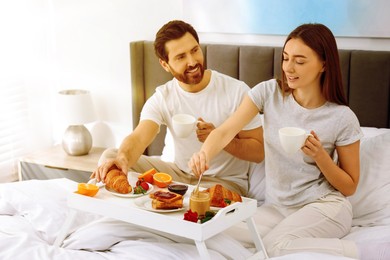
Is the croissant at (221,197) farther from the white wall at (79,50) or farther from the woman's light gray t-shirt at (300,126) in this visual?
the white wall at (79,50)

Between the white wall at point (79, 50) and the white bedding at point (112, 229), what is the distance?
1.29 metres

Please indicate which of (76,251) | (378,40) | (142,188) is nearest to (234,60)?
(378,40)

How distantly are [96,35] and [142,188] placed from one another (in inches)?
81.0

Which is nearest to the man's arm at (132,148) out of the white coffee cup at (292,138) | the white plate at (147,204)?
the white plate at (147,204)

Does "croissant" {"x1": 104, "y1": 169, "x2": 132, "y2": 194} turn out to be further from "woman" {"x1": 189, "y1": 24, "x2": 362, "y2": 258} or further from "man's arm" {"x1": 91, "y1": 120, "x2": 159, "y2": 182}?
"woman" {"x1": 189, "y1": 24, "x2": 362, "y2": 258}

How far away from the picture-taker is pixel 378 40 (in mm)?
3002

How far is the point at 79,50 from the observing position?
398 centimetres

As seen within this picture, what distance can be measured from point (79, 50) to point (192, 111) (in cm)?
159

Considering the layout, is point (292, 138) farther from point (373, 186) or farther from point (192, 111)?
point (192, 111)

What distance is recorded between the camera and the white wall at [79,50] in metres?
3.75

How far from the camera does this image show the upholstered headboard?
2885 millimetres

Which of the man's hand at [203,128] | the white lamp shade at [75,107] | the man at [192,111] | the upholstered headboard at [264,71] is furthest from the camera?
the white lamp shade at [75,107]

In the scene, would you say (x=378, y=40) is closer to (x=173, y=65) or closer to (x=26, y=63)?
(x=173, y=65)

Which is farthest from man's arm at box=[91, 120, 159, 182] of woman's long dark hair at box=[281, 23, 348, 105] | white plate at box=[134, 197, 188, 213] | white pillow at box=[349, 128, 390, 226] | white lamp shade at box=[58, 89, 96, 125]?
white lamp shade at box=[58, 89, 96, 125]
